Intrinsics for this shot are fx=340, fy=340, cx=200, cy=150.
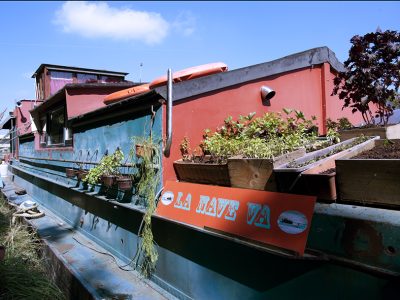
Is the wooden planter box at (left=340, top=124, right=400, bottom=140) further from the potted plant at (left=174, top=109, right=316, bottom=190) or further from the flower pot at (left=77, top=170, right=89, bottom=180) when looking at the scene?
the flower pot at (left=77, top=170, right=89, bottom=180)

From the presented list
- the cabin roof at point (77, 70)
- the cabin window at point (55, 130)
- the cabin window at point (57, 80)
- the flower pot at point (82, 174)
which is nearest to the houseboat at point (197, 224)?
the cabin window at point (55, 130)

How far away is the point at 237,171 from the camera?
3379 mm

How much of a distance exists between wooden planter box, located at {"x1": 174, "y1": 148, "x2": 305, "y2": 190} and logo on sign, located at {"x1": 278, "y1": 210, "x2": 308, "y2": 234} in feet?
1.64

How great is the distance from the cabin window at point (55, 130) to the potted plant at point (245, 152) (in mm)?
4927

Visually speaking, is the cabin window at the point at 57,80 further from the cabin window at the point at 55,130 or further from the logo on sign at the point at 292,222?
the logo on sign at the point at 292,222

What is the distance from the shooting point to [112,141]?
555cm

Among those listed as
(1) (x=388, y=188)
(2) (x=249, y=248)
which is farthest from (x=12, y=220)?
(1) (x=388, y=188)

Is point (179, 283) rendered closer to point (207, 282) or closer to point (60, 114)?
point (207, 282)

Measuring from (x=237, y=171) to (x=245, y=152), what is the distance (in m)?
0.29

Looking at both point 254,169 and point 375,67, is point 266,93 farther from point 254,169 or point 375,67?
point 254,169

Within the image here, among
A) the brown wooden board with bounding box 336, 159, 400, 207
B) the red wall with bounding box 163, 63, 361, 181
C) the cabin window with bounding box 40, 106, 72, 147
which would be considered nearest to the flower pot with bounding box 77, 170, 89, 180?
the cabin window with bounding box 40, 106, 72, 147

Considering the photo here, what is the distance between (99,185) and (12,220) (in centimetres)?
408

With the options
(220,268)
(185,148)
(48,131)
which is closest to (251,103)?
(185,148)

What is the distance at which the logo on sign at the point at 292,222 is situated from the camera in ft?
8.15
